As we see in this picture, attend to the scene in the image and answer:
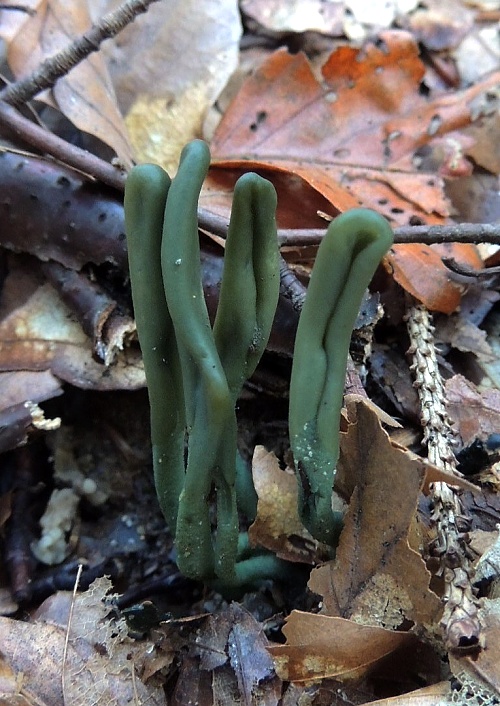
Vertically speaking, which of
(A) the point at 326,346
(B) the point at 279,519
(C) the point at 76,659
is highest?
(A) the point at 326,346

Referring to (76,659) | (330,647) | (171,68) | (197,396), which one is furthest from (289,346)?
(171,68)

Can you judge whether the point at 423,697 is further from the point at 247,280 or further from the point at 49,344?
the point at 49,344

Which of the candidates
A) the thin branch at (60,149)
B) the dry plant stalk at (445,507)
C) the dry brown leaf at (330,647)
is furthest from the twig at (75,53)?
the dry brown leaf at (330,647)

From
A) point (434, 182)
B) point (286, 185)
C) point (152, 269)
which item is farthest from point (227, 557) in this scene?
point (434, 182)

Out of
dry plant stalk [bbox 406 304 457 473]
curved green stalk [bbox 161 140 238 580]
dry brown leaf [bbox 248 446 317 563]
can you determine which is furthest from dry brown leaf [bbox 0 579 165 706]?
dry plant stalk [bbox 406 304 457 473]

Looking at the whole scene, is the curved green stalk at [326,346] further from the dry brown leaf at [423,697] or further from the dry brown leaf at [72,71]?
the dry brown leaf at [72,71]

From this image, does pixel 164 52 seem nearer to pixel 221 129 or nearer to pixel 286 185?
pixel 221 129
